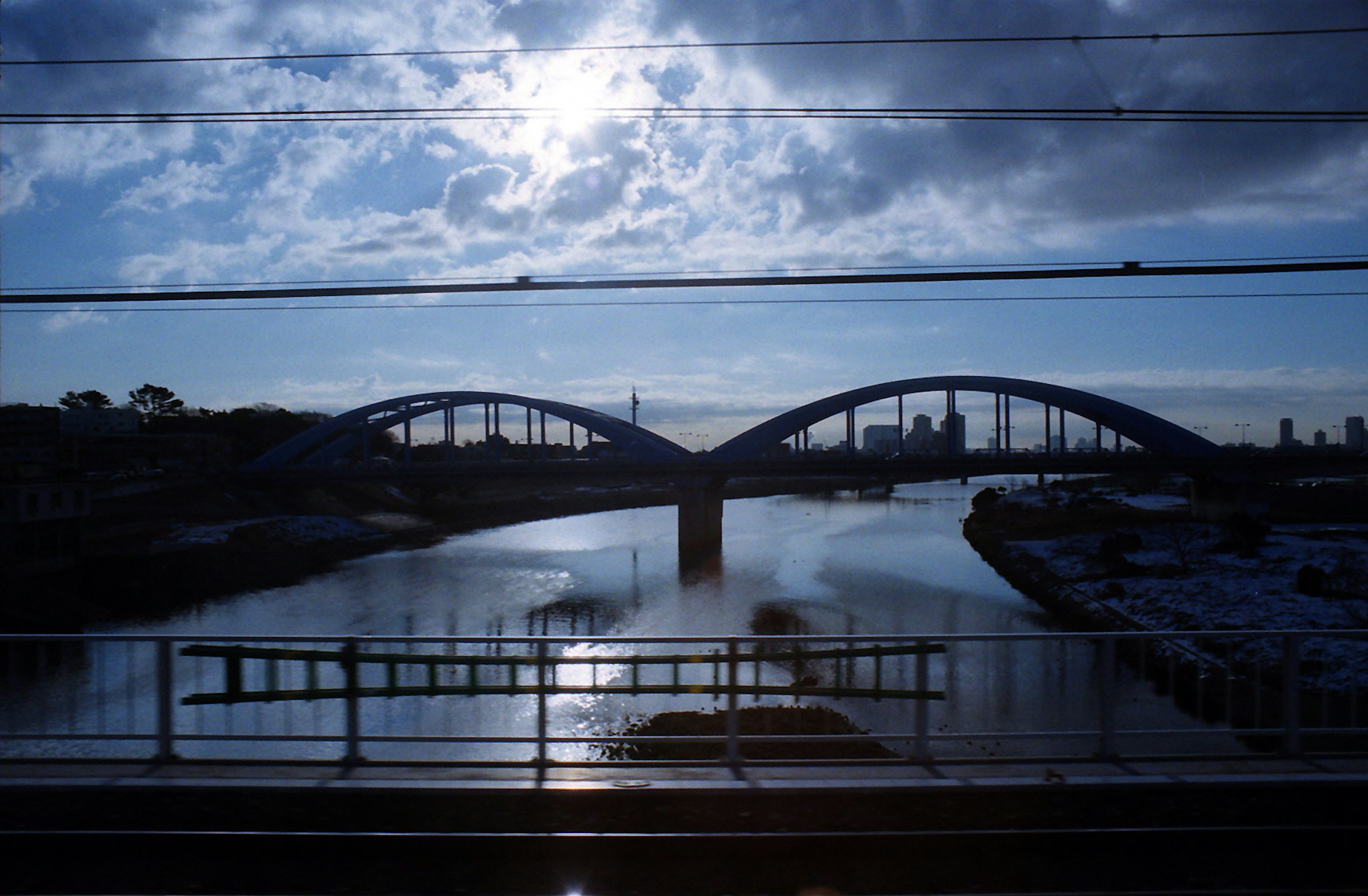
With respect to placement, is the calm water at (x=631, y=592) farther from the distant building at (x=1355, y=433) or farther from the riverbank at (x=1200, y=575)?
the distant building at (x=1355, y=433)

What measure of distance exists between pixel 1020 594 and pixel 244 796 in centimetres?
2218

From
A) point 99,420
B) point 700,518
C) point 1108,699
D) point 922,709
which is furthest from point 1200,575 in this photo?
point 99,420

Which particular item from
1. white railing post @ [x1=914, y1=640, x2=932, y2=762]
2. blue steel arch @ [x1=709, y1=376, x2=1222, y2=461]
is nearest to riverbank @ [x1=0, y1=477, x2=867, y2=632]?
blue steel arch @ [x1=709, y1=376, x2=1222, y2=461]

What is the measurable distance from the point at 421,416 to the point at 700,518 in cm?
2080

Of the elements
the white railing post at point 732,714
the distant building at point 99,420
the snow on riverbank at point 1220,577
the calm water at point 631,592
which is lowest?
the calm water at point 631,592

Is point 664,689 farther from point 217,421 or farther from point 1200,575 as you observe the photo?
point 217,421

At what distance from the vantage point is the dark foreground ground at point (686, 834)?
3471mm

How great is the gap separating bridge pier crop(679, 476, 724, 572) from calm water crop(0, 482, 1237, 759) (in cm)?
101

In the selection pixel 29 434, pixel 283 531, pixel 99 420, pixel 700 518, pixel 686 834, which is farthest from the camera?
pixel 99 420

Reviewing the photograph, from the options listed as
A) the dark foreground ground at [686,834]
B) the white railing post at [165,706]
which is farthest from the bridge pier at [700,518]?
the dark foreground ground at [686,834]

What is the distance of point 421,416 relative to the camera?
153ft

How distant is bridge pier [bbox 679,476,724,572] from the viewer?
34.1m

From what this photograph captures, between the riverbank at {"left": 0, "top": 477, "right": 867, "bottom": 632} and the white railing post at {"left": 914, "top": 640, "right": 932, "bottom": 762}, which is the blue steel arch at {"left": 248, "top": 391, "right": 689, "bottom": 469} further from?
the white railing post at {"left": 914, "top": 640, "right": 932, "bottom": 762}

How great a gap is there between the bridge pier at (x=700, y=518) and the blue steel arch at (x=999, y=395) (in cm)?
535
